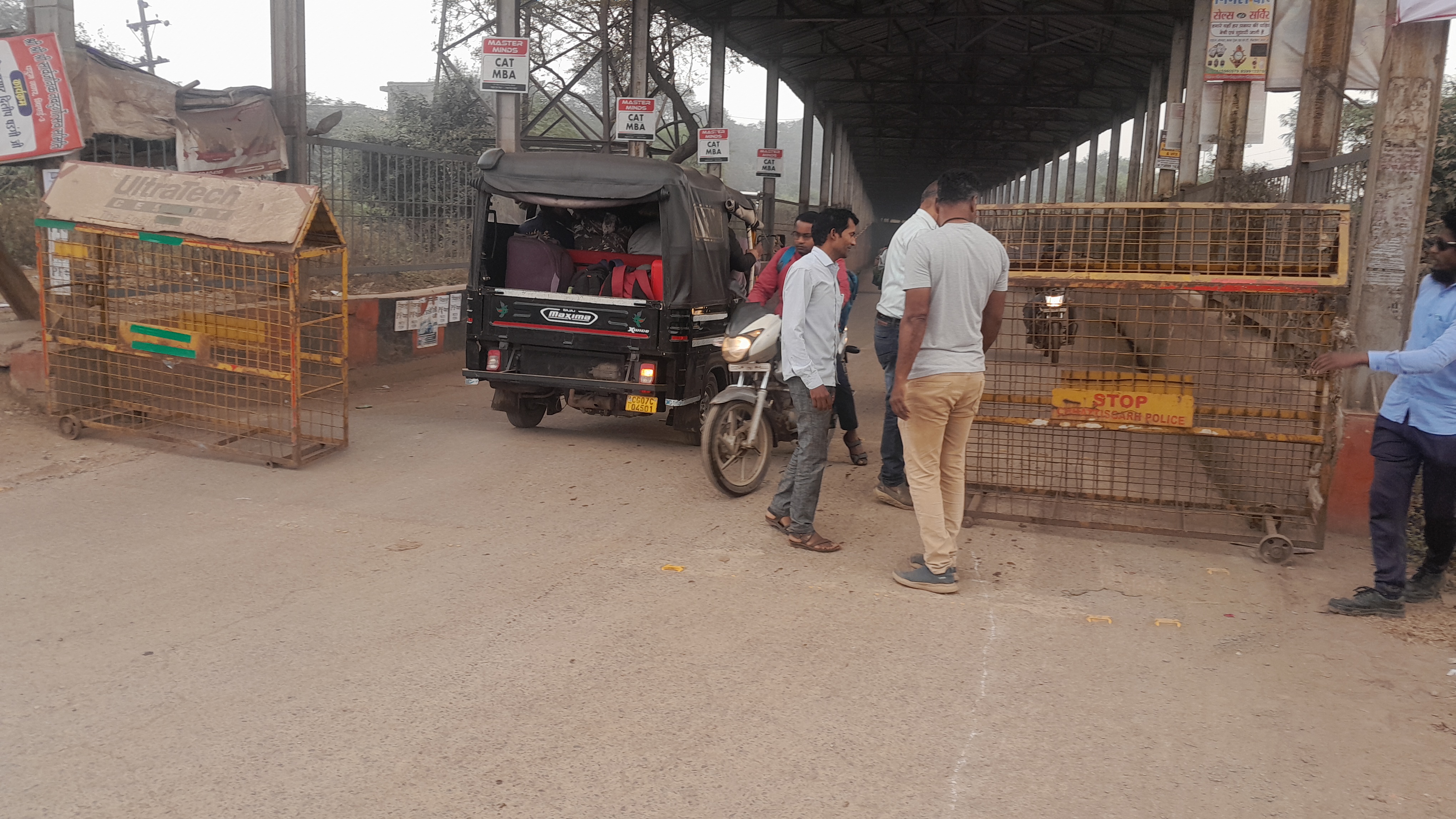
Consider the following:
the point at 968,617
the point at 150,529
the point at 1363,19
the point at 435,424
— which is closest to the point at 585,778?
the point at 968,617

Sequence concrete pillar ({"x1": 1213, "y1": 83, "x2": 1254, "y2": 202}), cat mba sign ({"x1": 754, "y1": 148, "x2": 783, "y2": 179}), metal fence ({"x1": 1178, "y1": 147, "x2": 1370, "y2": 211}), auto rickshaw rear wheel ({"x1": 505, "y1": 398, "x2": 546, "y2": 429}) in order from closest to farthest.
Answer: metal fence ({"x1": 1178, "y1": 147, "x2": 1370, "y2": 211}), auto rickshaw rear wheel ({"x1": 505, "y1": 398, "x2": 546, "y2": 429}), concrete pillar ({"x1": 1213, "y1": 83, "x2": 1254, "y2": 202}), cat mba sign ({"x1": 754, "y1": 148, "x2": 783, "y2": 179})

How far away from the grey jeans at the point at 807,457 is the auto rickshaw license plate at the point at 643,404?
2795mm

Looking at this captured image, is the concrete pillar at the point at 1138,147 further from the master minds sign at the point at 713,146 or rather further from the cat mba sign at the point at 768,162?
the master minds sign at the point at 713,146

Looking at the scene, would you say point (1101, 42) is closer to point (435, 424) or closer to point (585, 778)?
point (435, 424)

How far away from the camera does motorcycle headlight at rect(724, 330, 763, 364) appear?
288 inches

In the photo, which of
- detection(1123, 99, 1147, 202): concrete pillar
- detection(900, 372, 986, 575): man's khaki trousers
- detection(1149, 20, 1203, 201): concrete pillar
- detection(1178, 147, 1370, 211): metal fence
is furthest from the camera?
detection(1123, 99, 1147, 202): concrete pillar

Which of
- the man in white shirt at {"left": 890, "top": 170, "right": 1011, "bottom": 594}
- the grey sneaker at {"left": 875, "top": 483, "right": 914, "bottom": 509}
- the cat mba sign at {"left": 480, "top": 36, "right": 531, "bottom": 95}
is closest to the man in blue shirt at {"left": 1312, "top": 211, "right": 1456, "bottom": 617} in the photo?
the man in white shirt at {"left": 890, "top": 170, "right": 1011, "bottom": 594}

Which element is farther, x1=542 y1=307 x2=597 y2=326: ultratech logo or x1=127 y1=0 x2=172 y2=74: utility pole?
x1=127 y1=0 x2=172 y2=74: utility pole

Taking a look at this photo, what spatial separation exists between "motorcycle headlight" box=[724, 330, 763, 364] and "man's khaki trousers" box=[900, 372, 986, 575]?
6.51 ft

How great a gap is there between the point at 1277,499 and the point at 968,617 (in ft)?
11.6

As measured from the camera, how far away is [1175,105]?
66.5ft

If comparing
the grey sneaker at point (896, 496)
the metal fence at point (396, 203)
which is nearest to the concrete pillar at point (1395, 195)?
the grey sneaker at point (896, 496)

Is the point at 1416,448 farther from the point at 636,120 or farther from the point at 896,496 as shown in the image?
the point at 636,120

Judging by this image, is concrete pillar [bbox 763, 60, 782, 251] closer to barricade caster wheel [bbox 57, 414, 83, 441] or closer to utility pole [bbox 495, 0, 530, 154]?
utility pole [bbox 495, 0, 530, 154]
